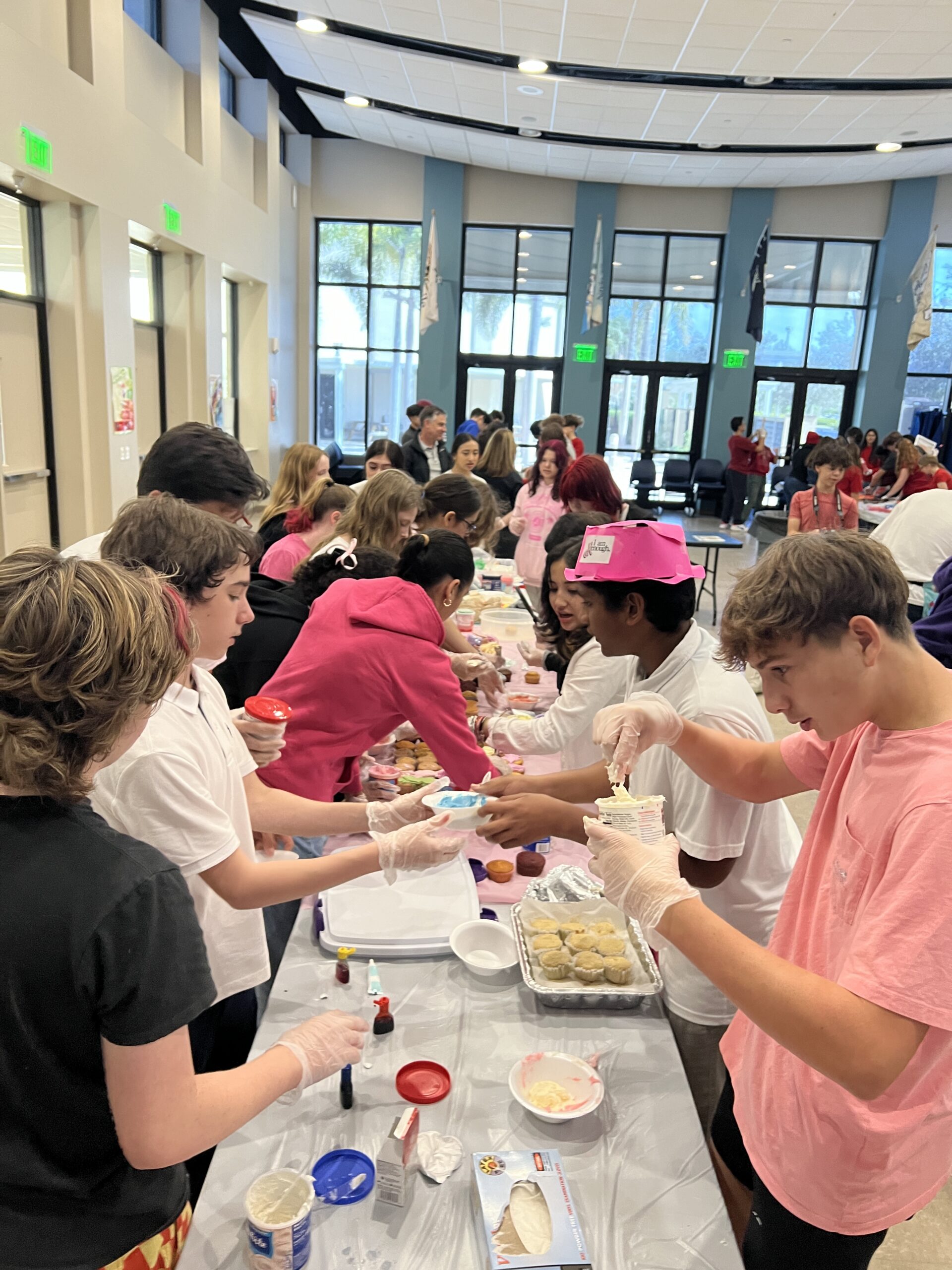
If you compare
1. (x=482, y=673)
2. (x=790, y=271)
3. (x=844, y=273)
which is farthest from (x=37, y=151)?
(x=844, y=273)

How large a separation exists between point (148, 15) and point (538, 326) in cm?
751

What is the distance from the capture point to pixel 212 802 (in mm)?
1333

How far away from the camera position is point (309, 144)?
12.3 meters

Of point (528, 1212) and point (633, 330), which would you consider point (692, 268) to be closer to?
point (633, 330)

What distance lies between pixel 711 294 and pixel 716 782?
14.0 metres

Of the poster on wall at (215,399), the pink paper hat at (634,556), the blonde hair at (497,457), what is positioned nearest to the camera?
the pink paper hat at (634,556)

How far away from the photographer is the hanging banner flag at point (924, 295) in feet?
40.5

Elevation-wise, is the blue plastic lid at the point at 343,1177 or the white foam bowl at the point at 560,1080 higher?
the white foam bowl at the point at 560,1080

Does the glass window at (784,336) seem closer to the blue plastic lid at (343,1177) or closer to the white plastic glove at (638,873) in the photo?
the white plastic glove at (638,873)

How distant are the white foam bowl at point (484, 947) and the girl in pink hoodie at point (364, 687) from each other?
0.59 metres

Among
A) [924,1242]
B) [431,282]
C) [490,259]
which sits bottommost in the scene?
[924,1242]

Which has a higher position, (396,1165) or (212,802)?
(212,802)

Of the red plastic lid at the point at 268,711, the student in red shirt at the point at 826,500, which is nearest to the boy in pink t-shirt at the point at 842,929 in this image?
the red plastic lid at the point at 268,711

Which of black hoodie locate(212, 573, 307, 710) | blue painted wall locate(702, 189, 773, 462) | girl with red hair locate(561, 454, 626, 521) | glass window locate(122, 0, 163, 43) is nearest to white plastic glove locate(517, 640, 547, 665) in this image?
girl with red hair locate(561, 454, 626, 521)
